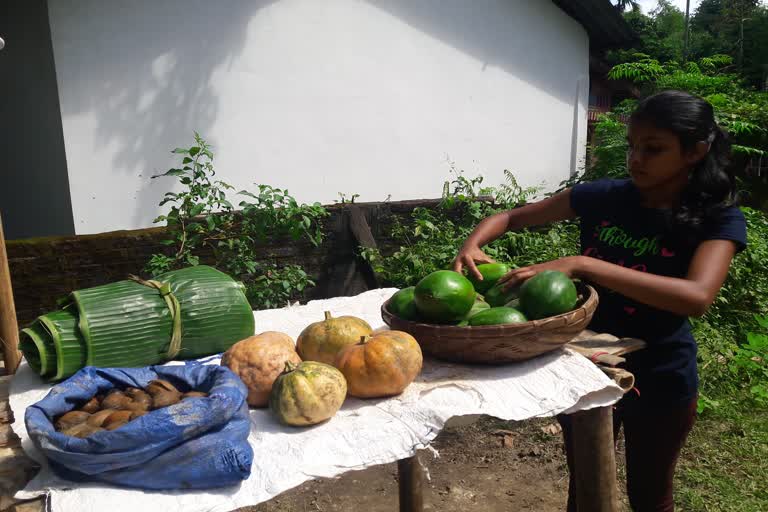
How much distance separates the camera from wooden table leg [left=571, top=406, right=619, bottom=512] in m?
1.74

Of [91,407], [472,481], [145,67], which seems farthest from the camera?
[145,67]

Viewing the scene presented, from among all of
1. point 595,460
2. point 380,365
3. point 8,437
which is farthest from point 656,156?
point 8,437

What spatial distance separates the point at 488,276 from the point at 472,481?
190 cm

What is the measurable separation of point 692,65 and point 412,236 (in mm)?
4830

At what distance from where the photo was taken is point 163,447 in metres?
1.24

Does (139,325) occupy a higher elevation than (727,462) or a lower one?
higher

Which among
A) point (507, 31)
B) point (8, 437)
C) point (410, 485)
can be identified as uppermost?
point (507, 31)

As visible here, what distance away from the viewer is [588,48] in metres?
6.88

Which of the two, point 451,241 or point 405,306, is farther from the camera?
point 451,241

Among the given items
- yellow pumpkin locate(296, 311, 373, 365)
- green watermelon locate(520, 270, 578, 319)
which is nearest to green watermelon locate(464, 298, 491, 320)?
green watermelon locate(520, 270, 578, 319)

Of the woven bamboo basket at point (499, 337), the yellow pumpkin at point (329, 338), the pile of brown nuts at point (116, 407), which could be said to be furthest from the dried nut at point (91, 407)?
the woven bamboo basket at point (499, 337)

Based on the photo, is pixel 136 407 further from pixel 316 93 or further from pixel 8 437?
pixel 316 93

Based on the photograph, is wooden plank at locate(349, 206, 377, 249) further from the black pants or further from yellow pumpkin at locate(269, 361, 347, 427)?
yellow pumpkin at locate(269, 361, 347, 427)

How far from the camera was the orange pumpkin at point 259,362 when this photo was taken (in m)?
1.57
